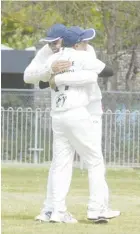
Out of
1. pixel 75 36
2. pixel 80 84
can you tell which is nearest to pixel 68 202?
pixel 80 84

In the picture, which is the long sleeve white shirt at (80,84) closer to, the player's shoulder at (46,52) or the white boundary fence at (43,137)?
the player's shoulder at (46,52)

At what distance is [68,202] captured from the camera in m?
12.7

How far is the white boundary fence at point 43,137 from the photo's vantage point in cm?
2283

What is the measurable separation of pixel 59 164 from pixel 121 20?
15619 millimetres

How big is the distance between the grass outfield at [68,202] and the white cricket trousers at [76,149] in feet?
0.94

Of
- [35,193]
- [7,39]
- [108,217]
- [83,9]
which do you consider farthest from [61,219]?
[7,39]

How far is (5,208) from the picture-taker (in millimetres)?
11523

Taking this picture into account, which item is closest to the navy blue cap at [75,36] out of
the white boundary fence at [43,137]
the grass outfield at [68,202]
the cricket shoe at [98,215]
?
the cricket shoe at [98,215]

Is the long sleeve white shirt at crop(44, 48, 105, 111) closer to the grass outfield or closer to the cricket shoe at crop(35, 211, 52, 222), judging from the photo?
the cricket shoe at crop(35, 211, 52, 222)

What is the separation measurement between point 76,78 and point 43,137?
13335 millimetres

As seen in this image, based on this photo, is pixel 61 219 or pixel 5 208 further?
pixel 5 208

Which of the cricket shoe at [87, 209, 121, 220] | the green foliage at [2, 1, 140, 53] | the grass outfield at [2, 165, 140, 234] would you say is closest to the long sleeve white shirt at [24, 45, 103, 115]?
the cricket shoe at [87, 209, 121, 220]

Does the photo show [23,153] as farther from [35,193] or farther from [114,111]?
[35,193]

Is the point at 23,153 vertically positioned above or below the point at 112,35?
below
